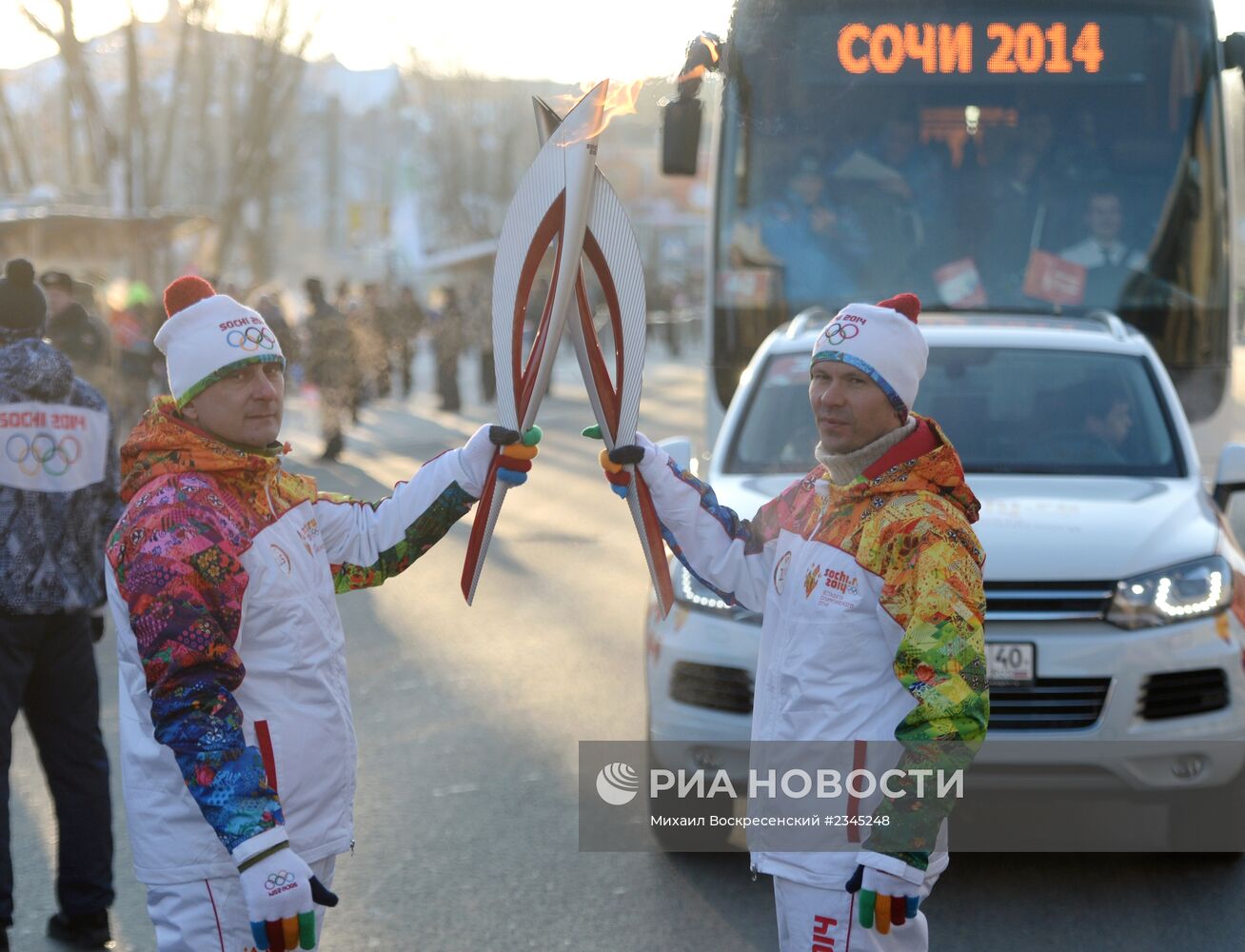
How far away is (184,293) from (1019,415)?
386 cm

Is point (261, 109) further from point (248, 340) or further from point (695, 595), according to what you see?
point (248, 340)

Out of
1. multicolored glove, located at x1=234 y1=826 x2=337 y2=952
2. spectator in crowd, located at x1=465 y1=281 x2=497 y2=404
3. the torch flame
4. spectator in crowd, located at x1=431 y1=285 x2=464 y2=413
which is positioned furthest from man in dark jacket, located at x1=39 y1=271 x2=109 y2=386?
spectator in crowd, located at x1=465 y1=281 x2=497 y2=404

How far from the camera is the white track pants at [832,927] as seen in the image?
3.06m

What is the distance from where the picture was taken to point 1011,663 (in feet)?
16.4

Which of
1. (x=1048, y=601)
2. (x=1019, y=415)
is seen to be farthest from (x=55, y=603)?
(x=1019, y=415)

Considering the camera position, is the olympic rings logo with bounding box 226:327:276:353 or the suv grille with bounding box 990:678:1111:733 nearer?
the olympic rings logo with bounding box 226:327:276:353

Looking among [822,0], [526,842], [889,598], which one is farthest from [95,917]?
[822,0]

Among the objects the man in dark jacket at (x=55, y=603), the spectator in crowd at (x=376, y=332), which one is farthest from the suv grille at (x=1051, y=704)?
the spectator in crowd at (x=376, y=332)

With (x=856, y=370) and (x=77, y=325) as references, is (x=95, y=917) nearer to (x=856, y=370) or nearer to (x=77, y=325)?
(x=856, y=370)

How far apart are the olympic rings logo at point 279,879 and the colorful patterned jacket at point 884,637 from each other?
3.10 feet

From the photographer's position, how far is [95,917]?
4.75 meters

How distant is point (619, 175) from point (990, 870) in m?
74.9

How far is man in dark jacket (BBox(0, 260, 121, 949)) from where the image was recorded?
4.67 meters

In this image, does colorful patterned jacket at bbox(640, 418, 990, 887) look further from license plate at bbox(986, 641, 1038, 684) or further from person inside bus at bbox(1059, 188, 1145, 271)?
person inside bus at bbox(1059, 188, 1145, 271)
